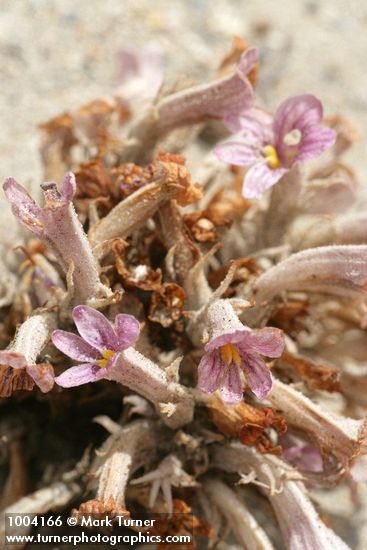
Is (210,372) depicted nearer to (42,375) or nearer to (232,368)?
(232,368)

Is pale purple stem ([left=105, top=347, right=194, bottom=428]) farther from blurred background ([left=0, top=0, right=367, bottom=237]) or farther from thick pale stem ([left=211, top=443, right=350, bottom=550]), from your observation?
blurred background ([left=0, top=0, right=367, bottom=237])

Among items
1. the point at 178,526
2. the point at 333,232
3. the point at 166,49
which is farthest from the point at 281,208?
the point at 166,49

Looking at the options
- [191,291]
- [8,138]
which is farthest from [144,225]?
[8,138]

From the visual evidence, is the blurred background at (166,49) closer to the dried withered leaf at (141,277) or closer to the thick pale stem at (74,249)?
the dried withered leaf at (141,277)

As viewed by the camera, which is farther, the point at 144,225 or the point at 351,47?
the point at 351,47

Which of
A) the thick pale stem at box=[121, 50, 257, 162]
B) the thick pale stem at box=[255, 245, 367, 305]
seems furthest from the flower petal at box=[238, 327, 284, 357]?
the thick pale stem at box=[121, 50, 257, 162]

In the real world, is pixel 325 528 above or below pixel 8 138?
below

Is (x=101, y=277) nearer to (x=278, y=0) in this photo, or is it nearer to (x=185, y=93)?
(x=185, y=93)
